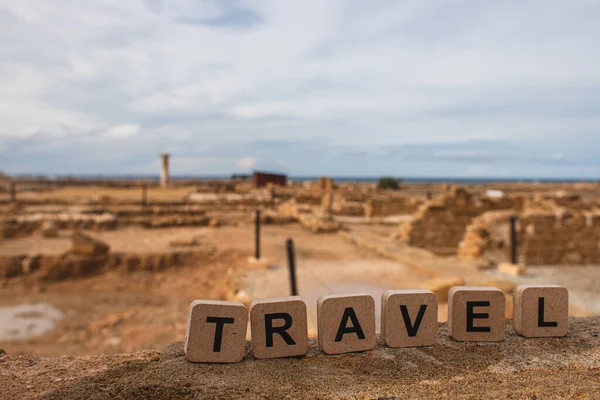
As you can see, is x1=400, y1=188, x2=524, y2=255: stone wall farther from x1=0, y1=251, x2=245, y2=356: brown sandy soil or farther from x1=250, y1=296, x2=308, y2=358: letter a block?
x1=250, y1=296, x2=308, y2=358: letter a block

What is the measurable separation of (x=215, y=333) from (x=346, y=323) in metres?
0.78

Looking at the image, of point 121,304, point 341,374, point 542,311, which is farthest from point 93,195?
point 542,311

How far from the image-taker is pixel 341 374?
2367 mm

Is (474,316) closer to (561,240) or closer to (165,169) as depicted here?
(561,240)

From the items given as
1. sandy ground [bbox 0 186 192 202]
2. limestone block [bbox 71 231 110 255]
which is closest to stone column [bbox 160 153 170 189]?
sandy ground [bbox 0 186 192 202]

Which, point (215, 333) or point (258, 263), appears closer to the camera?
point (215, 333)

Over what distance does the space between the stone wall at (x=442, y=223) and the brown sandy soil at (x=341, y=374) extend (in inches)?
468

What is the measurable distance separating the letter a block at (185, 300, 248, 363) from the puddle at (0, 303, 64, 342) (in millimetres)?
7309

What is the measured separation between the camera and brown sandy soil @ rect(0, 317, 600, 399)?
6.95ft

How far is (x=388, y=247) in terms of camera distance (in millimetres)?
13195

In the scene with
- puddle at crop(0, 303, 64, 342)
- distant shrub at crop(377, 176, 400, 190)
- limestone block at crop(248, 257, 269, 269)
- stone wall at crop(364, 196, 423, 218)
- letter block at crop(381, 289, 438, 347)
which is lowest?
puddle at crop(0, 303, 64, 342)

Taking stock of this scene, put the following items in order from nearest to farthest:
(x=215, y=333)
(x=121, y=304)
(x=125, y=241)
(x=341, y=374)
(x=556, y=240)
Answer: (x=341, y=374) → (x=215, y=333) → (x=121, y=304) → (x=556, y=240) → (x=125, y=241)

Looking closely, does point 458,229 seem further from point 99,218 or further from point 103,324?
point 99,218

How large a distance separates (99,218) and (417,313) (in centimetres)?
1835
